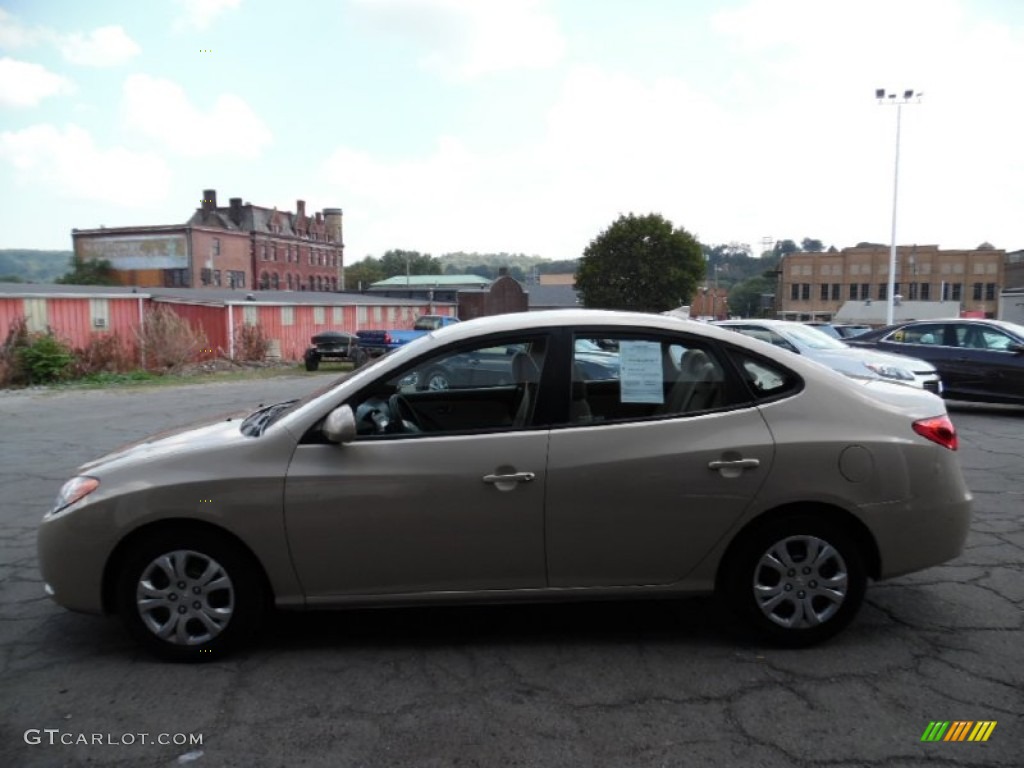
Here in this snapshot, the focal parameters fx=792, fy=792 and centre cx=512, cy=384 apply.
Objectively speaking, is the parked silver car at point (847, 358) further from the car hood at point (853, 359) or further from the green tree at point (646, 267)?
the green tree at point (646, 267)

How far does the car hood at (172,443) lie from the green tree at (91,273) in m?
84.5

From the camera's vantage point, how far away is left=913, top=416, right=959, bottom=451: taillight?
3.91 m

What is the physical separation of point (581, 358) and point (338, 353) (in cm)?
2482

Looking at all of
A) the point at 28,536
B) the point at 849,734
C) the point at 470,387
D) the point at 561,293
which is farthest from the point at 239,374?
the point at 561,293

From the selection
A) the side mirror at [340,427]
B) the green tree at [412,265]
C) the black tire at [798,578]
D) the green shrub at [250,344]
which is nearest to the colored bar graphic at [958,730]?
the black tire at [798,578]

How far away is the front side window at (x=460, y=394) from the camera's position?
3816 millimetres

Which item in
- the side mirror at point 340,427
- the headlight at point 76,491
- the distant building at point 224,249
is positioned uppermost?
the distant building at point 224,249

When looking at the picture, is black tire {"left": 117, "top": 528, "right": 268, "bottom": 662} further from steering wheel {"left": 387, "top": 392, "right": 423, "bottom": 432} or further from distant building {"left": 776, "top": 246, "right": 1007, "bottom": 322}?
distant building {"left": 776, "top": 246, "right": 1007, "bottom": 322}

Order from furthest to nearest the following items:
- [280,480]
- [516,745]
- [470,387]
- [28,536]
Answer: [28,536]
[470,387]
[280,480]
[516,745]

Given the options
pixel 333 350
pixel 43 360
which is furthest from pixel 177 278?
pixel 43 360

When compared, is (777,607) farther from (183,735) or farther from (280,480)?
(183,735)

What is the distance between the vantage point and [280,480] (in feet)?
11.9

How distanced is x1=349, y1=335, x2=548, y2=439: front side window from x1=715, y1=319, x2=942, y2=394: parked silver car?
21.8 feet

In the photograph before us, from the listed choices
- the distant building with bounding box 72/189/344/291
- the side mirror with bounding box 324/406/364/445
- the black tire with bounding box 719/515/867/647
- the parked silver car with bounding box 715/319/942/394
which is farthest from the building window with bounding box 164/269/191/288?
the black tire with bounding box 719/515/867/647
